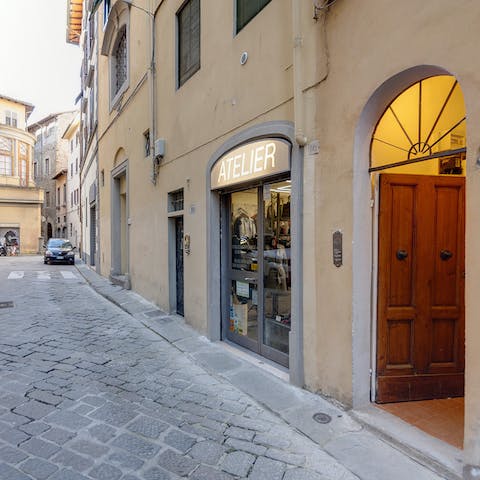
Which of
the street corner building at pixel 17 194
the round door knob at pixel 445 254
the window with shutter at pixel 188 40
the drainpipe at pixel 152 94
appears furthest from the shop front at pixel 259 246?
the street corner building at pixel 17 194

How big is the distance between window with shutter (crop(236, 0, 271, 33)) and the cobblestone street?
4663 mm

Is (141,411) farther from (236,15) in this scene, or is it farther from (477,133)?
(236,15)

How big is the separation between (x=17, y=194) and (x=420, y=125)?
3573 centimetres

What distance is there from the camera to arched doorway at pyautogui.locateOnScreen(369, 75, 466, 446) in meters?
3.66

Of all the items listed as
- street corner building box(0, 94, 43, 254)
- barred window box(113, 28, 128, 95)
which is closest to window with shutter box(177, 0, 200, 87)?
barred window box(113, 28, 128, 95)

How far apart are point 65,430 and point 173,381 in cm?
141

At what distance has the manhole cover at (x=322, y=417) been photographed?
347 centimetres

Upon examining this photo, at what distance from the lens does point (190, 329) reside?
670 centimetres

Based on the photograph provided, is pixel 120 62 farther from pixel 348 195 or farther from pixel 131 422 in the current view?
pixel 131 422

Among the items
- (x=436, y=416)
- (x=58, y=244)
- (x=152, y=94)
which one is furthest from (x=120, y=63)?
(x=58, y=244)

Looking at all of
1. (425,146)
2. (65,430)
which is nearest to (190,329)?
(65,430)

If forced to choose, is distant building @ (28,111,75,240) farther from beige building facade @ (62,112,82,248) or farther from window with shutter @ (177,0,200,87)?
window with shutter @ (177,0,200,87)

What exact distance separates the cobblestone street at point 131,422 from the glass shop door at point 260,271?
91 cm

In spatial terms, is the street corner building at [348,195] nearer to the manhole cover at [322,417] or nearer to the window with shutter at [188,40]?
the manhole cover at [322,417]
